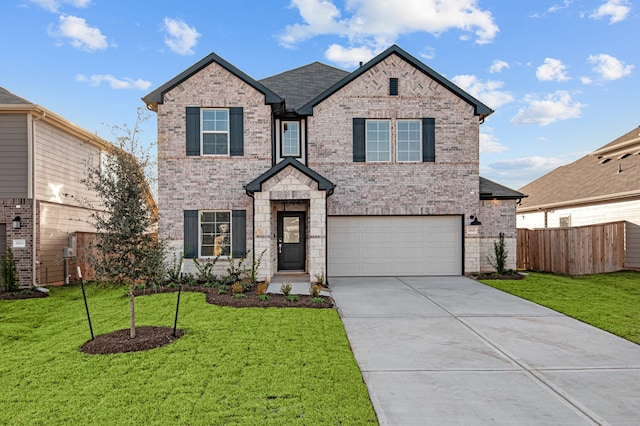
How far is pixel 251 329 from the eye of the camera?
24.8ft

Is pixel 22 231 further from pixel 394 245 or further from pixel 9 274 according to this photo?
pixel 394 245

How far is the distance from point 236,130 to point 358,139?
13.2ft

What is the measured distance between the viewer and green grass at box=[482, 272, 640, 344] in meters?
8.31

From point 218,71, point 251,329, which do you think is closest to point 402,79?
point 218,71

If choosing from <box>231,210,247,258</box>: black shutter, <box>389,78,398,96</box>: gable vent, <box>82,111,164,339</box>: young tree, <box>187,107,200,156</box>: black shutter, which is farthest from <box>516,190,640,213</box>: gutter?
<box>82,111,164,339</box>: young tree

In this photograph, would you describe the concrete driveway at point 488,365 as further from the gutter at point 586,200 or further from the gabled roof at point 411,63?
the gutter at point 586,200

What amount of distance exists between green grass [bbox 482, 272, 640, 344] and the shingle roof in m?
15.7

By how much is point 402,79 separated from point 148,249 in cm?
1057

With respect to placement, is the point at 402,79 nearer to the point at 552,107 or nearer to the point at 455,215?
the point at 455,215

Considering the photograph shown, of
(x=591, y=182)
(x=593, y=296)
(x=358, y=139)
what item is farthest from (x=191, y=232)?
(x=591, y=182)

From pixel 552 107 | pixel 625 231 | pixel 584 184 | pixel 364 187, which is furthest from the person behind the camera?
pixel 552 107

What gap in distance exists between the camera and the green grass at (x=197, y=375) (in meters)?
4.34

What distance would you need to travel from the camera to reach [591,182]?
1936 centimetres

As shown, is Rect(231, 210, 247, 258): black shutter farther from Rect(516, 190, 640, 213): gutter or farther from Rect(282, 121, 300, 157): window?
Rect(516, 190, 640, 213): gutter
